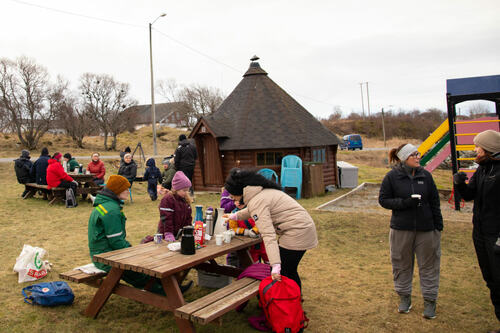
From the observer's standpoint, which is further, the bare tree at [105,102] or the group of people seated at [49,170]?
the bare tree at [105,102]

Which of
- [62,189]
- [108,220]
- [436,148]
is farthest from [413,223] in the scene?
[62,189]

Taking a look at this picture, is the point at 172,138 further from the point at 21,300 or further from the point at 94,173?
the point at 21,300

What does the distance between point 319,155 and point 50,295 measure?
497 inches

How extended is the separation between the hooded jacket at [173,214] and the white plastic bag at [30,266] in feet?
6.84

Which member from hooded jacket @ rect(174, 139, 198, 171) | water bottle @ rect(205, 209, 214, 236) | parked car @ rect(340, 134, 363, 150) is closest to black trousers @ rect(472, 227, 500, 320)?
water bottle @ rect(205, 209, 214, 236)

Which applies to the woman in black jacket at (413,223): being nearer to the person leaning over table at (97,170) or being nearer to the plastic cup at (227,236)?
the plastic cup at (227,236)

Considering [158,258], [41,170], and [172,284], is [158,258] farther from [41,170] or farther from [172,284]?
[41,170]

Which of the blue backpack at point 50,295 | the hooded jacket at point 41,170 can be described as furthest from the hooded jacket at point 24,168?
the blue backpack at point 50,295

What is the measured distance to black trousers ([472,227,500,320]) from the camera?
3771 mm

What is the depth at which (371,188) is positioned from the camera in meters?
16.3

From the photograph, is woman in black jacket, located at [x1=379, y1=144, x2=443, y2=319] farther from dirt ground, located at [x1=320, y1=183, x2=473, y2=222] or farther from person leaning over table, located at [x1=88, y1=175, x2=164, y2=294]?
dirt ground, located at [x1=320, y1=183, x2=473, y2=222]

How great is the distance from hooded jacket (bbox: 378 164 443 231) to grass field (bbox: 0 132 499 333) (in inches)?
42.8

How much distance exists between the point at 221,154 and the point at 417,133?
5467 cm

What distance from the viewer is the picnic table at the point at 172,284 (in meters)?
3.48
